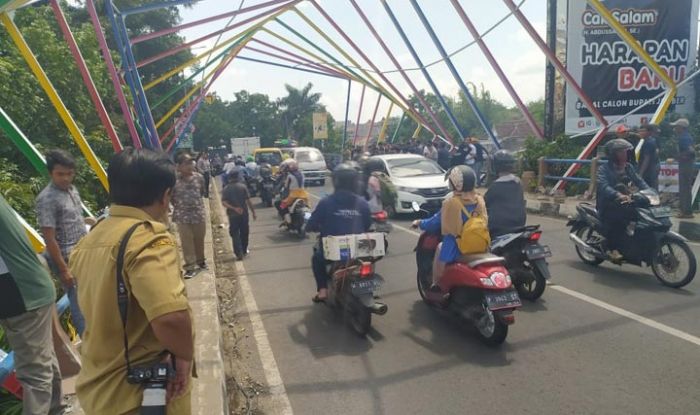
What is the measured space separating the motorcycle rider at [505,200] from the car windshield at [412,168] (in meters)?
6.71

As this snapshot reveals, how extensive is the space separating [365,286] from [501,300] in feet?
4.07

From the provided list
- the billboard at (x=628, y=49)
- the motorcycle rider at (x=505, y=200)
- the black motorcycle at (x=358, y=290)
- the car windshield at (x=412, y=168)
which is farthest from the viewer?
the billboard at (x=628, y=49)

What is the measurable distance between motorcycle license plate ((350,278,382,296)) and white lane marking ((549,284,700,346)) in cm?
232

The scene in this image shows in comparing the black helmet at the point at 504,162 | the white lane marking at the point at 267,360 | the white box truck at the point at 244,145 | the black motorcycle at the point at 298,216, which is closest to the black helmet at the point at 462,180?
the black helmet at the point at 504,162

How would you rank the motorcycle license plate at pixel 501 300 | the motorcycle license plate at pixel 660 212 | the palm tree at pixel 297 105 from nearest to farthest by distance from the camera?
the motorcycle license plate at pixel 501 300, the motorcycle license plate at pixel 660 212, the palm tree at pixel 297 105

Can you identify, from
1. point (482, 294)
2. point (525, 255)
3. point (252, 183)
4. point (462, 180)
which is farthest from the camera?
point (252, 183)

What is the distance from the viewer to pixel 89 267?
1883 mm

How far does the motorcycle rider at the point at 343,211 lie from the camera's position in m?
5.20

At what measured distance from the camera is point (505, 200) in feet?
18.1

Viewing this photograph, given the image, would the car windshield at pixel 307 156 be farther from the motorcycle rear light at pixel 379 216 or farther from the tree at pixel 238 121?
the tree at pixel 238 121

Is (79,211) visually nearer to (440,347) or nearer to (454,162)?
(440,347)

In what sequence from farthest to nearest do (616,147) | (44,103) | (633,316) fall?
(44,103) → (616,147) → (633,316)

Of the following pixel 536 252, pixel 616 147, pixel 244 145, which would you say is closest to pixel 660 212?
pixel 616 147

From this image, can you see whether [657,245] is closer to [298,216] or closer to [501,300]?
[501,300]
